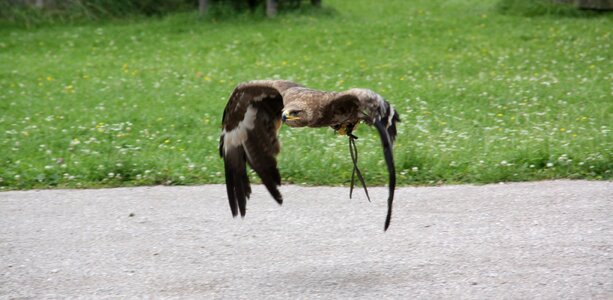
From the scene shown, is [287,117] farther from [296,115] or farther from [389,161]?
[389,161]

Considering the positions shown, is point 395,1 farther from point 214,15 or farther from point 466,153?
point 466,153

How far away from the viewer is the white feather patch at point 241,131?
5.75m

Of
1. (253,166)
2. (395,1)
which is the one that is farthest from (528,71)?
(395,1)

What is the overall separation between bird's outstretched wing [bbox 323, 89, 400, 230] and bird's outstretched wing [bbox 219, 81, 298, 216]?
560 mm

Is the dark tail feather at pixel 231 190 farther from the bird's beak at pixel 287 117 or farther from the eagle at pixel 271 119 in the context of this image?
the bird's beak at pixel 287 117

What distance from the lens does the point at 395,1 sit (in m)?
21.0

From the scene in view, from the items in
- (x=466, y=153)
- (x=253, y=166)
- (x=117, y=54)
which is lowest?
(x=117, y=54)

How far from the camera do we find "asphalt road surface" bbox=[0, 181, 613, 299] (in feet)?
16.8

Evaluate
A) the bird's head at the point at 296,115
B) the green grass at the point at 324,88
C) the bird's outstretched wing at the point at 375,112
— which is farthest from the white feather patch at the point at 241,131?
the green grass at the point at 324,88

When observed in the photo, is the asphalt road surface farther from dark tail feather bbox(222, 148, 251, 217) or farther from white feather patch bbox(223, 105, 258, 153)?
white feather patch bbox(223, 105, 258, 153)

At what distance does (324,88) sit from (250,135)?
5.60 metres

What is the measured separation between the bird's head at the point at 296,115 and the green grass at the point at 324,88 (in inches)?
89.1

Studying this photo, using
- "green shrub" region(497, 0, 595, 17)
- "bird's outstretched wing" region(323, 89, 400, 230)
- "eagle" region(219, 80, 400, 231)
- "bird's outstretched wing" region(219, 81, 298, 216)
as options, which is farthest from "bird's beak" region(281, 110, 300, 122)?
"green shrub" region(497, 0, 595, 17)

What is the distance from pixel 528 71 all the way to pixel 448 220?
656 cm
